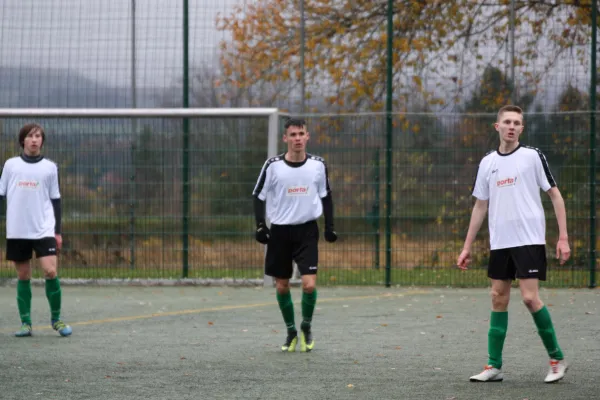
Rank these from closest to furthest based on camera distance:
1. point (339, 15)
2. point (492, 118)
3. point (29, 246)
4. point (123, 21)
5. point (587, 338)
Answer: point (587, 338)
point (29, 246)
point (492, 118)
point (123, 21)
point (339, 15)

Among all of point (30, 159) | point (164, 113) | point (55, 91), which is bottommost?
point (30, 159)

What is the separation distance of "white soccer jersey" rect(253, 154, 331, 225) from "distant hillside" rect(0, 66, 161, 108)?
6415 mm

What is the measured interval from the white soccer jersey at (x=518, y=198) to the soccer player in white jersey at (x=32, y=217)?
444 centimetres

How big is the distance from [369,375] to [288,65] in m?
8.80

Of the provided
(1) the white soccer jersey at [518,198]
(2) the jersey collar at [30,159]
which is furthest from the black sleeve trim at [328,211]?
(2) the jersey collar at [30,159]

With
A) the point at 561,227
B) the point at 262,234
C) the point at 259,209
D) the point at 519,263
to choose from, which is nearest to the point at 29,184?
the point at 259,209

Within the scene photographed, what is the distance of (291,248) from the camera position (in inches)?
375

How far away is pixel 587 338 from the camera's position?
32.4 ft

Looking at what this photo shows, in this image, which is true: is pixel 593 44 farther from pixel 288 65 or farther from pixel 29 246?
pixel 29 246

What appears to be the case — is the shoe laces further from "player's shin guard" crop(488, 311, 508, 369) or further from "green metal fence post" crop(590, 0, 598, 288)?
"green metal fence post" crop(590, 0, 598, 288)

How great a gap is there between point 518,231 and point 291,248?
2392 mm

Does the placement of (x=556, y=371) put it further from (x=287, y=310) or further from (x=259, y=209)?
(x=259, y=209)

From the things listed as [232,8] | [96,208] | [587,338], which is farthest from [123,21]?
[587,338]

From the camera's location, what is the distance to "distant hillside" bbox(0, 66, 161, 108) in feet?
51.4
